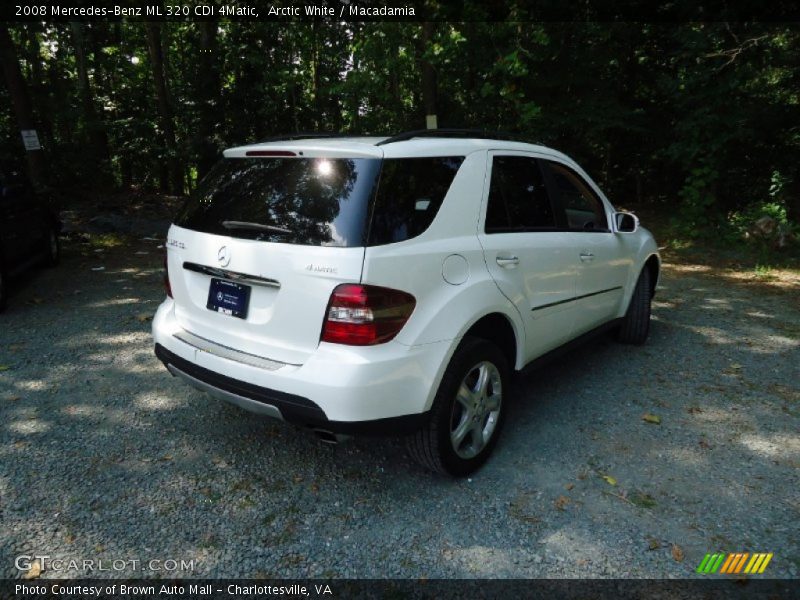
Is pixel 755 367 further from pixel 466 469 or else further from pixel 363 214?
pixel 363 214

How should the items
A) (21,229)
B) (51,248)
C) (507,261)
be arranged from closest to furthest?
(507,261) → (21,229) → (51,248)

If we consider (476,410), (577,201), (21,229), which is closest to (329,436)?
(476,410)

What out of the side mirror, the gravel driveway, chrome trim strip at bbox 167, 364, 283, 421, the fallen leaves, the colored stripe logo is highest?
the side mirror

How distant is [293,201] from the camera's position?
9.09 feet

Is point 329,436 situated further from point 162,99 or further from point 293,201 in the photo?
point 162,99

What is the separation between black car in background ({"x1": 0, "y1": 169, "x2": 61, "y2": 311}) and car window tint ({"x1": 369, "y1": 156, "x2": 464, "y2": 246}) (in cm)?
553

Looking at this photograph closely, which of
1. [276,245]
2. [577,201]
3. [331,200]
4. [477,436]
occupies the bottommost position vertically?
[477,436]

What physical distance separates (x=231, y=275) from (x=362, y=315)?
780 mm

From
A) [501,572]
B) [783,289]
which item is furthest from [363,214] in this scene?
[783,289]

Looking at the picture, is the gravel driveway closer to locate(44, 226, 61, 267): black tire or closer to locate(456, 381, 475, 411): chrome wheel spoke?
locate(456, 381, 475, 411): chrome wheel spoke

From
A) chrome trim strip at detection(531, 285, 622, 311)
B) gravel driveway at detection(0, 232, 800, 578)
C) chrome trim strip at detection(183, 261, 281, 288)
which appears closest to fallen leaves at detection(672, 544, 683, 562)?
gravel driveway at detection(0, 232, 800, 578)

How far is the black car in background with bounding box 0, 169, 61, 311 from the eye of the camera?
6435mm

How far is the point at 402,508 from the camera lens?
2936mm

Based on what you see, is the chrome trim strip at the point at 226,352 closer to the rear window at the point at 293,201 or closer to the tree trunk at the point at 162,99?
the rear window at the point at 293,201
